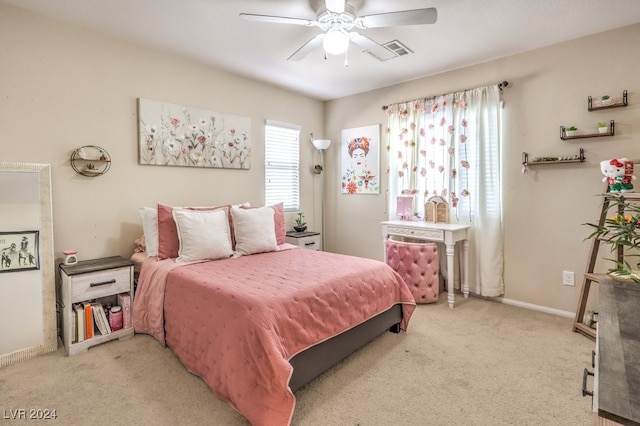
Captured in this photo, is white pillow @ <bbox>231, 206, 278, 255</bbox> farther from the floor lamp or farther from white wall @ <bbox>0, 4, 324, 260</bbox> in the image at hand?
the floor lamp

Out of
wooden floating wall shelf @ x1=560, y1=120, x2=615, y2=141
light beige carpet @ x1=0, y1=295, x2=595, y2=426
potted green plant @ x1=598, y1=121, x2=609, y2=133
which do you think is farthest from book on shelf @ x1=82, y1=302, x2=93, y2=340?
potted green plant @ x1=598, y1=121, x2=609, y2=133

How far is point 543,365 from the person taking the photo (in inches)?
84.5

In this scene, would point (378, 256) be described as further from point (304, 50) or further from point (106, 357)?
point (106, 357)

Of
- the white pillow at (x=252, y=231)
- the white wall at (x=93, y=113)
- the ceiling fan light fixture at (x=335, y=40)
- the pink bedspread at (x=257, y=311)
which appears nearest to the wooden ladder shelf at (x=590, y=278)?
the pink bedspread at (x=257, y=311)

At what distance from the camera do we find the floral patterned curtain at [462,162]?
129 inches

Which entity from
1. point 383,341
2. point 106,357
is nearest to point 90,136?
point 106,357

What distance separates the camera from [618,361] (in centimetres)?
74

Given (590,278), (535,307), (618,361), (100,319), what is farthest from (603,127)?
(100,319)

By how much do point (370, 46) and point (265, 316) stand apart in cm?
214

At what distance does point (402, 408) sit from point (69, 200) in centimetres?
288

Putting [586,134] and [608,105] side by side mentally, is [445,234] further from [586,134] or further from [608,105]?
[608,105]

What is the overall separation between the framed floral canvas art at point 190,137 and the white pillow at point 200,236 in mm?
737

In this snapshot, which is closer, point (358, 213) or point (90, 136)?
point (90, 136)

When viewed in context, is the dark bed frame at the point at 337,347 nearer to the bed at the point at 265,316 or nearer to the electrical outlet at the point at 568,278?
the bed at the point at 265,316
